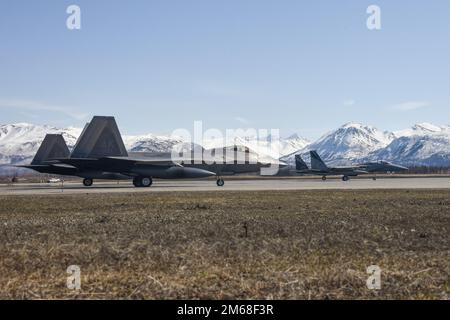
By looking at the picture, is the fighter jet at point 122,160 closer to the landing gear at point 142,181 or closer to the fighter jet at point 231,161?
the landing gear at point 142,181

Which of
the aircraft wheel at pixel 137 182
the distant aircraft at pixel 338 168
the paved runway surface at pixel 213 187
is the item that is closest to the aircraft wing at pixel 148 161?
the aircraft wheel at pixel 137 182

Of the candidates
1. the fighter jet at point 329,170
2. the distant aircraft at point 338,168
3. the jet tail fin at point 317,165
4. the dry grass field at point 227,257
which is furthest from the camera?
the jet tail fin at point 317,165

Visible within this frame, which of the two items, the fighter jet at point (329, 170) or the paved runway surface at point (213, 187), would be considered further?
the fighter jet at point (329, 170)

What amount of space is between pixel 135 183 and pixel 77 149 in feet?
24.9

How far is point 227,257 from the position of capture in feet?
33.2

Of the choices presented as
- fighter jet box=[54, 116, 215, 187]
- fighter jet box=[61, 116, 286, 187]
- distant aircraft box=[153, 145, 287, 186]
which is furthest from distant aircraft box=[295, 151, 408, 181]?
fighter jet box=[54, 116, 215, 187]

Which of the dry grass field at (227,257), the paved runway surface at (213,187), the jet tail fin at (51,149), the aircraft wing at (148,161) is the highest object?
the jet tail fin at (51,149)

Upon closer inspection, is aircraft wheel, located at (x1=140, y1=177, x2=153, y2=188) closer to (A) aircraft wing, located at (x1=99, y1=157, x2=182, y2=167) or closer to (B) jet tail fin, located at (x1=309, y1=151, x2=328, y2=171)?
(A) aircraft wing, located at (x1=99, y1=157, x2=182, y2=167)

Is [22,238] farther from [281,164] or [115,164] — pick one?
[281,164]

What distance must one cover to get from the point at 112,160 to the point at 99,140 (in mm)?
2778

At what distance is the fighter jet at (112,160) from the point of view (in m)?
51.8

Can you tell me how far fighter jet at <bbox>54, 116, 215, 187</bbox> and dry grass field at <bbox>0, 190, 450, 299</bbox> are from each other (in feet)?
115

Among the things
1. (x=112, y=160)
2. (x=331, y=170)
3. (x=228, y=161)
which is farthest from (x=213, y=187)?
(x=331, y=170)

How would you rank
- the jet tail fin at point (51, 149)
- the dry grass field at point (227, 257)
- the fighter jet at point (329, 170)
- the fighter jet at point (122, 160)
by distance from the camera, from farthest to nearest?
the fighter jet at point (329, 170) < the jet tail fin at point (51, 149) < the fighter jet at point (122, 160) < the dry grass field at point (227, 257)
